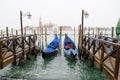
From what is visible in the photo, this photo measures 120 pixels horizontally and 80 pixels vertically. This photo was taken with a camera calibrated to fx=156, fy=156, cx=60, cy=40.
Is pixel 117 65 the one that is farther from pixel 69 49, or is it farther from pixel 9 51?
pixel 69 49

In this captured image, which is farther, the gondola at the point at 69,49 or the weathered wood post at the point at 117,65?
the gondola at the point at 69,49

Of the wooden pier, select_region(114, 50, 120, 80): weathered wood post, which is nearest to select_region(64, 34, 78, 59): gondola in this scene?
the wooden pier

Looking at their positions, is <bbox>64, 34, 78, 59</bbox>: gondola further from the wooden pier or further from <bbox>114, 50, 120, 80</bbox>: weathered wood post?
<bbox>114, 50, 120, 80</bbox>: weathered wood post

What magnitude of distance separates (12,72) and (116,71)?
4.99m

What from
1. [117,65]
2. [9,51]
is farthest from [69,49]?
[117,65]

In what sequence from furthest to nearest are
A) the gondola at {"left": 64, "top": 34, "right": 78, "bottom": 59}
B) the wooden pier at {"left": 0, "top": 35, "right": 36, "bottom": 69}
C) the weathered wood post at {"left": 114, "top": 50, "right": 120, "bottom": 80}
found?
1. the gondola at {"left": 64, "top": 34, "right": 78, "bottom": 59}
2. the wooden pier at {"left": 0, "top": 35, "right": 36, "bottom": 69}
3. the weathered wood post at {"left": 114, "top": 50, "right": 120, "bottom": 80}

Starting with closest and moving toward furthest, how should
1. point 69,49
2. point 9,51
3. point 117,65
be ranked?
1. point 117,65
2. point 9,51
3. point 69,49

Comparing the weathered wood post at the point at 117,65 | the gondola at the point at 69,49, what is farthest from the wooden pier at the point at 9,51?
the weathered wood post at the point at 117,65

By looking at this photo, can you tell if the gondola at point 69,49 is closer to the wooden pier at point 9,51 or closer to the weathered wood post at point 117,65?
the wooden pier at point 9,51

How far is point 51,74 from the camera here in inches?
274

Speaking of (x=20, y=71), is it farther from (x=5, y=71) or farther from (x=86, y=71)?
(x=86, y=71)

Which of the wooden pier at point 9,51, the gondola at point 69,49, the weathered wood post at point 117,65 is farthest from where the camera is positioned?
the gondola at point 69,49

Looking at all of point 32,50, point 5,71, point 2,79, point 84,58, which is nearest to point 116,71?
point 2,79

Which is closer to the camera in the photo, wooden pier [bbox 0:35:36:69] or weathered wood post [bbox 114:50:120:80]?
weathered wood post [bbox 114:50:120:80]
